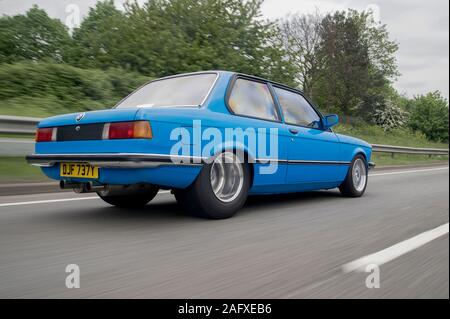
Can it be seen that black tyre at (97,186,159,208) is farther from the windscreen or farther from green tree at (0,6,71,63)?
green tree at (0,6,71,63)

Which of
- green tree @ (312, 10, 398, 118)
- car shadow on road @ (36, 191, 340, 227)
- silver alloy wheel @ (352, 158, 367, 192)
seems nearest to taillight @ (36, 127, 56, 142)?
car shadow on road @ (36, 191, 340, 227)

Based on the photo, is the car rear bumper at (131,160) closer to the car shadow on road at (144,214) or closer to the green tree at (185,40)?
the car shadow on road at (144,214)

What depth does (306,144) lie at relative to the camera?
510 cm

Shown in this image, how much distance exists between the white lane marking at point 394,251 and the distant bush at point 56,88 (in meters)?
8.01

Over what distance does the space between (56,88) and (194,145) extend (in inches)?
348

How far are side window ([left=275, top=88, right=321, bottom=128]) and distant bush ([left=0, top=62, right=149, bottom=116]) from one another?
6103 mm

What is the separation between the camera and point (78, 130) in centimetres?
372

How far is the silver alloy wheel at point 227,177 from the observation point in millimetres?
4027

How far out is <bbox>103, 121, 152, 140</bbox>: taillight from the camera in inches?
133
